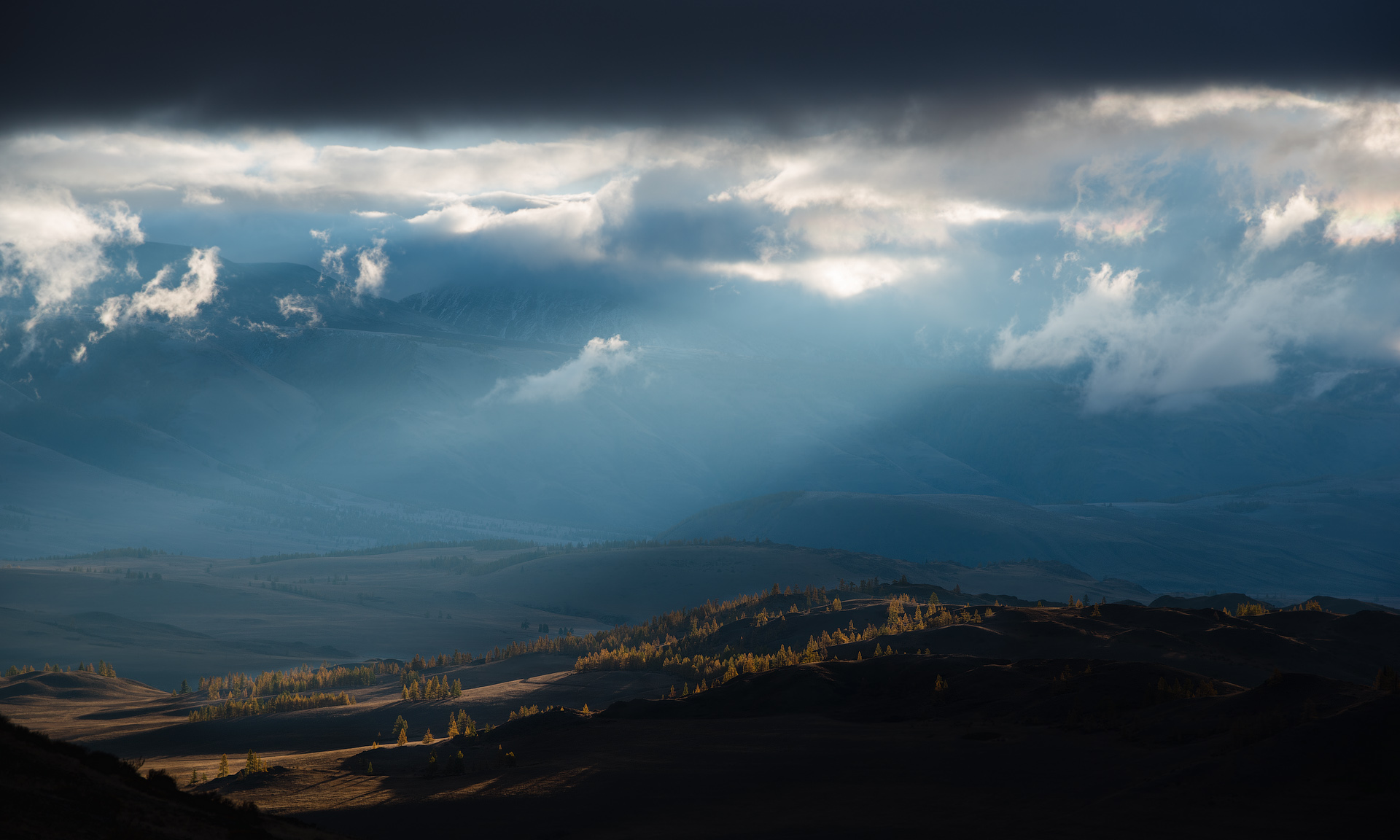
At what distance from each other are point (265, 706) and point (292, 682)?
18.3 m

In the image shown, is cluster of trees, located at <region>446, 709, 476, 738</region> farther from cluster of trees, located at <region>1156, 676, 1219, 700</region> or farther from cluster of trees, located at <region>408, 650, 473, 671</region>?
cluster of trees, located at <region>408, 650, 473, 671</region>

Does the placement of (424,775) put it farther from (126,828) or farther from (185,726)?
(185,726)

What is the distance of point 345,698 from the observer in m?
81.1

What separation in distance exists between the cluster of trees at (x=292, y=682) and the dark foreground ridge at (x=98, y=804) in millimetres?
65972

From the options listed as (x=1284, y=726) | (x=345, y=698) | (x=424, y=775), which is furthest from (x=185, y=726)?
Result: (x=1284, y=726)

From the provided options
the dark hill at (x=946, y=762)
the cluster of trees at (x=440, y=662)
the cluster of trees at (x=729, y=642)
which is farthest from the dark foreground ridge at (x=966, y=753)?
the cluster of trees at (x=440, y=662)

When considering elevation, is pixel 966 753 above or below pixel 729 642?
below

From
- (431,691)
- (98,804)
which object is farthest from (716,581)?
(98,804)

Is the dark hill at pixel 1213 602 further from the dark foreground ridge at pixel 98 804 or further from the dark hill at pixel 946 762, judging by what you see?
the dark foreground ridge at pixel 98 804

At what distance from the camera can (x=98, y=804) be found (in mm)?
23484

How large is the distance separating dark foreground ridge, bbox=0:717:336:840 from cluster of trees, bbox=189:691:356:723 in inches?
1887

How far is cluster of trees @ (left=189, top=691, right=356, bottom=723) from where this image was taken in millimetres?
74938

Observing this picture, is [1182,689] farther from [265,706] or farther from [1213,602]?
[1213,602]

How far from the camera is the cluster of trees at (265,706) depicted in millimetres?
74938
